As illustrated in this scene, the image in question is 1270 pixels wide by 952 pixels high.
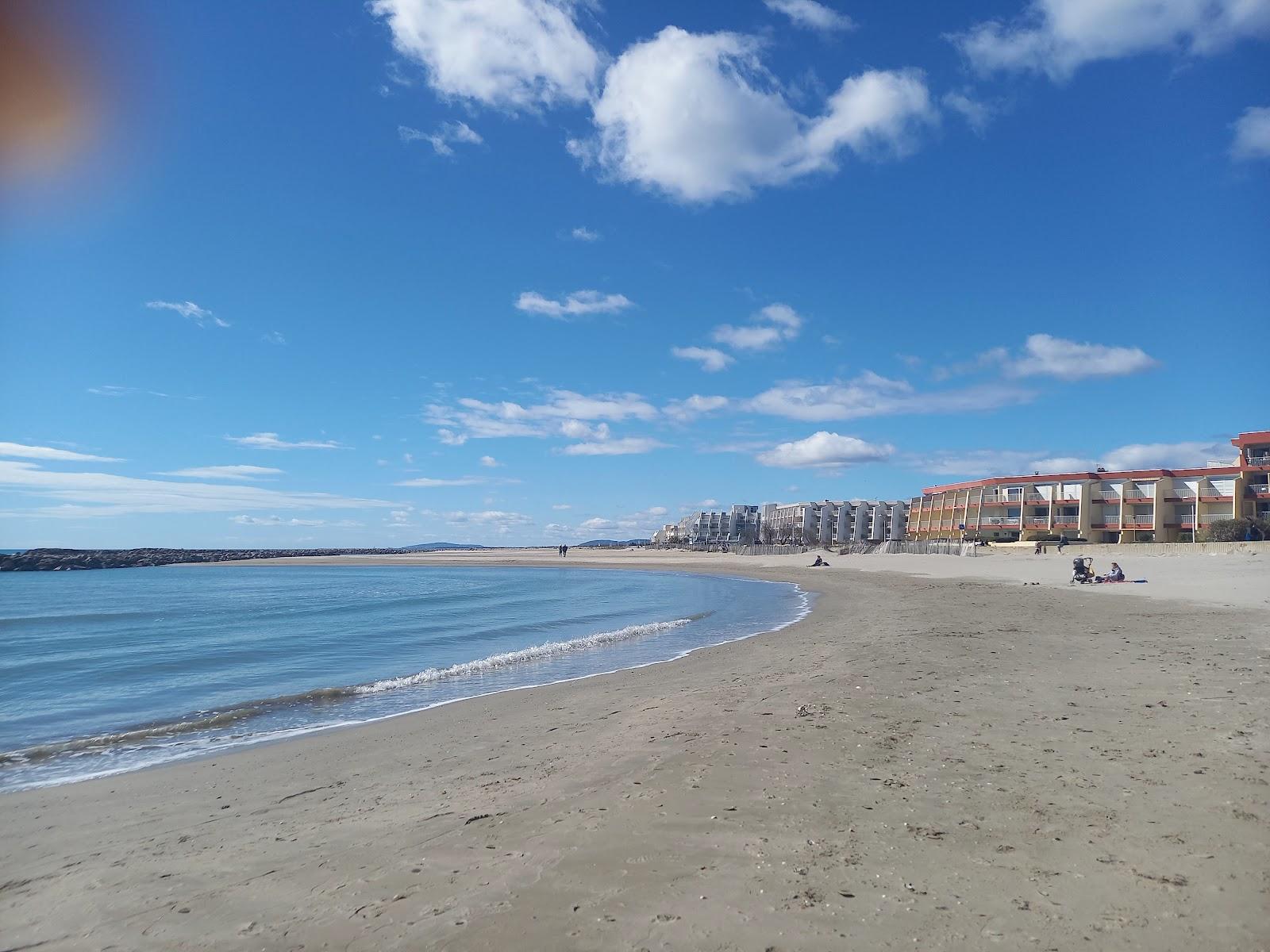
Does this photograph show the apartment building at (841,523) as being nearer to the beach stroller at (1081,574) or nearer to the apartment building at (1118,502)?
the apartment building at (1118,502)

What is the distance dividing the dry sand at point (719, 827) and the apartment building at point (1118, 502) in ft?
195

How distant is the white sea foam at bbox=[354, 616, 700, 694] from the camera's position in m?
13.0

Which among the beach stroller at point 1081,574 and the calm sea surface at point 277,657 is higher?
the beach stroller at point 1081,574

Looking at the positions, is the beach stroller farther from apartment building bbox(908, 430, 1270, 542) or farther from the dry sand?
apartment building bbox(908, 430, 1270, 542)

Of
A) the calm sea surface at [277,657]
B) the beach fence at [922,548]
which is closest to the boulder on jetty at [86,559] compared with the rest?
the calm sea surface at [277,657]

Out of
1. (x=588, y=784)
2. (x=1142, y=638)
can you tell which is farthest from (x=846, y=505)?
(x=588, y=784)

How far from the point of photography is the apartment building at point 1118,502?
5428 cm

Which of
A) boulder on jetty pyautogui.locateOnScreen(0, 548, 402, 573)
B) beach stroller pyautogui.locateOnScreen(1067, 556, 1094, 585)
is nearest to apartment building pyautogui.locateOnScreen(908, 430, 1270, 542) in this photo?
beach stroller pyautogui.locateOnScreen(1067, 556, 1094, 585)

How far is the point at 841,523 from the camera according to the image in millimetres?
144750

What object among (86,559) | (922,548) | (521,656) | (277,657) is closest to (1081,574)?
(521,656)

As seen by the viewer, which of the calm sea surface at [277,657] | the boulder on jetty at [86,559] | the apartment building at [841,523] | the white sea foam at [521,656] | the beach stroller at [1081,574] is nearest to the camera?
the calm sea surface at [277,657]

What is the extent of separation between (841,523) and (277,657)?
13815 cm

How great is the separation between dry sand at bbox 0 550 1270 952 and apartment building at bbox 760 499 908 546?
121 m

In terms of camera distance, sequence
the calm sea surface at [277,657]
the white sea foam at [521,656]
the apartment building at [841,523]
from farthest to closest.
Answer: the apartment building at [841,523], the white sea foam at [521,656], the calm sea surface at [277,657]
